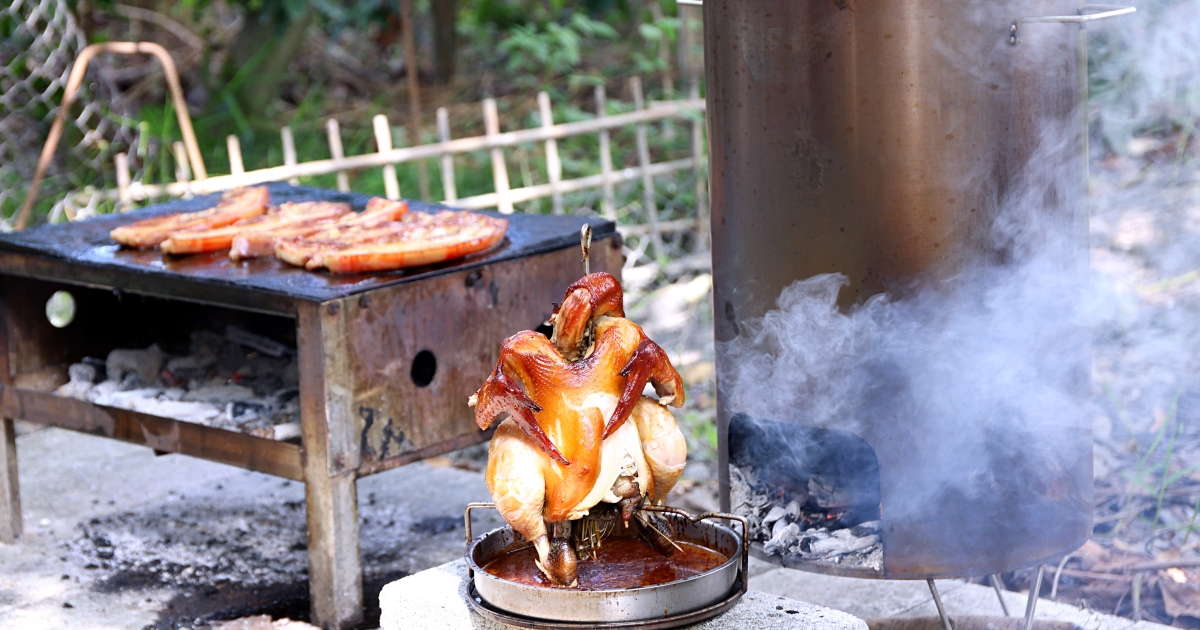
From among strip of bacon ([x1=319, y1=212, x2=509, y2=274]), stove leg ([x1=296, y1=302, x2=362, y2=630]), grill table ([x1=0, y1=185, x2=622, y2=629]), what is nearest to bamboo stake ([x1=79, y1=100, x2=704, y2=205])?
grill table ([x1=0, y1=185, x2=622, y2=629])

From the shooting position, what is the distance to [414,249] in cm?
421

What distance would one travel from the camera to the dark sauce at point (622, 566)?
9.43 ft

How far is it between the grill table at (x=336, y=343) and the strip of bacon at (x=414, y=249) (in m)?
0.04

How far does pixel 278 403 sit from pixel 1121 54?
6.68m

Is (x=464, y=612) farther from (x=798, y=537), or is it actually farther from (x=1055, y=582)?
(x=1055, y=582)

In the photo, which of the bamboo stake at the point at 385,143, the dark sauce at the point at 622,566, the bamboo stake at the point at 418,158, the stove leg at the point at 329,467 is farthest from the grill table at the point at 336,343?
the bamboo stake at the point at 385,143

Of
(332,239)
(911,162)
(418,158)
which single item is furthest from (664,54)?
(911,162)

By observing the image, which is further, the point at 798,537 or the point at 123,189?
the point at 123,189

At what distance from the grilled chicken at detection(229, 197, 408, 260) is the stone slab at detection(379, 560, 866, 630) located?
6.08 ft

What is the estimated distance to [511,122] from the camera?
12062 millimetres

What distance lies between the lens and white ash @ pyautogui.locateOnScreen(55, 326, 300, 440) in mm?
4496

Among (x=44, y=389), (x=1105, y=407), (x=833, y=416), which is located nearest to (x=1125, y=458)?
(x=1105, y=407)

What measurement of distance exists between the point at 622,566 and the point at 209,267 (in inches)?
86.2

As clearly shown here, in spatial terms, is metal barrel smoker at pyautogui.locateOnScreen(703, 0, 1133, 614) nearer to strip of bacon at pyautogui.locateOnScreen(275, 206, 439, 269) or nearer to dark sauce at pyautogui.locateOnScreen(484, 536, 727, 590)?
dark sauce at pyautogui.locateOnScreen(484, 536, 727, 590)
